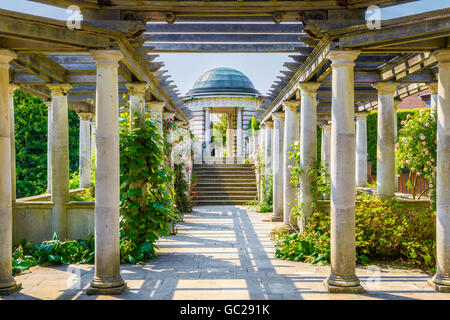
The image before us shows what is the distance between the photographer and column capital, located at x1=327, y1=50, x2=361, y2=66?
253 inches

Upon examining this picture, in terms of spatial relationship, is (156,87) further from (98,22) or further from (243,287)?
(243,287)

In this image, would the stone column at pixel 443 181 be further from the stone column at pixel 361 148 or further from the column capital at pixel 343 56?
the stone column at pixel 361 148

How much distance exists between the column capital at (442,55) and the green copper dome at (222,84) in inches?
831

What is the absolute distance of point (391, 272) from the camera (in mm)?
7551

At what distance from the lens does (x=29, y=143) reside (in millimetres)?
22688

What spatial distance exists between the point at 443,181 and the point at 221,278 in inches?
156

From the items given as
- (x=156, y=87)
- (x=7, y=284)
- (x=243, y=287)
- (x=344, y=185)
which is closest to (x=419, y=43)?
(x=344, y=185)

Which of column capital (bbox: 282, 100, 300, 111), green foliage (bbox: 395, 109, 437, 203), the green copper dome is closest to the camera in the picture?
green foliage (bbox: 395, 109, 437, 203)

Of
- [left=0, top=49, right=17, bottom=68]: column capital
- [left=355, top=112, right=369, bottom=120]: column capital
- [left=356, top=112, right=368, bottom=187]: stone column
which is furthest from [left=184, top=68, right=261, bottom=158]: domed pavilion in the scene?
[left=0, top=49, right=17, bottom=68]: column capital

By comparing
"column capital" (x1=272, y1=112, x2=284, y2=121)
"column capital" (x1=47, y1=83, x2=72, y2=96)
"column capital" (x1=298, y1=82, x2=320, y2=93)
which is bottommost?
"column capital" (x1=272, y1=112, x2=284, y2=121)

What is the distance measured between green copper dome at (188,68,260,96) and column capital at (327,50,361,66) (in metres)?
21.1

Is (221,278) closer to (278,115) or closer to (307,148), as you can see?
(307,148)

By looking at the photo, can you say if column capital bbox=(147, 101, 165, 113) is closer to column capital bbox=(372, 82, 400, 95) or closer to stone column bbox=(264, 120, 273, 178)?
column capital bbox=(372, 82, 400, 95)

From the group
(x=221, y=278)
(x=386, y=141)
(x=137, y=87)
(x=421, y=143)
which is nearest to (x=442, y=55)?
(x=421, y=143)
